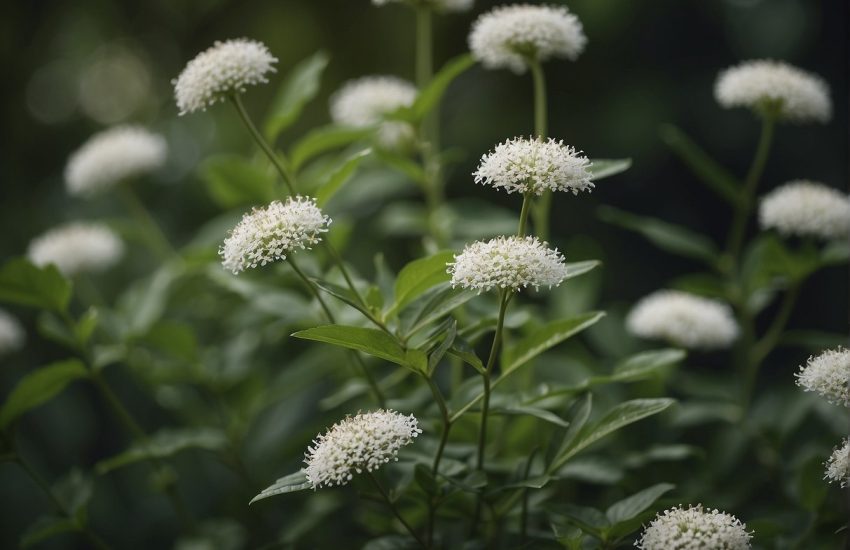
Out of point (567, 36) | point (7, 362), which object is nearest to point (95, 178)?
point (7, 362)

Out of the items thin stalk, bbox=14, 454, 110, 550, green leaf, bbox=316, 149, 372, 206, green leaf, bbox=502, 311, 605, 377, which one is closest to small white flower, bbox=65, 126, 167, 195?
thin stalk, bbox=14, 454, 110, 550

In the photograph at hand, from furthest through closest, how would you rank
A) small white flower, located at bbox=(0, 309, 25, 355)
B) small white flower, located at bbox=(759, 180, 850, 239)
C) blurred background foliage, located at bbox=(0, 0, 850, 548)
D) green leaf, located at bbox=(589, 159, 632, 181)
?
blurred background foliage, located at bbox=(0, 0, 850, 548) → small white flower, located at bbox=(0, 309, 25, 355) → small white flower, located at bbox=(759, 180, 850, 239) → green leaf, located at bbox=(589, 159, 632, 181)

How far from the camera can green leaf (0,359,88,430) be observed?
4.17 feet

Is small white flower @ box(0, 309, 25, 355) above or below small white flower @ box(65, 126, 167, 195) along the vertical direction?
below

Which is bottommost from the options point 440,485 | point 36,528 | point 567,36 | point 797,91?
point 36,528

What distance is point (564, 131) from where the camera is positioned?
99.0 inches

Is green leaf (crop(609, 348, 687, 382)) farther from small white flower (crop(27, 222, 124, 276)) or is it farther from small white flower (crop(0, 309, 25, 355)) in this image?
small white flower (crop(0, 309, 25, 355))

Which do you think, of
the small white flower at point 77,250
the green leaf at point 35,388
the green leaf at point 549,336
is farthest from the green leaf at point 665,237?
the small white flower at point 77,250

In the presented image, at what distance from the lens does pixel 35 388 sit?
1286mm

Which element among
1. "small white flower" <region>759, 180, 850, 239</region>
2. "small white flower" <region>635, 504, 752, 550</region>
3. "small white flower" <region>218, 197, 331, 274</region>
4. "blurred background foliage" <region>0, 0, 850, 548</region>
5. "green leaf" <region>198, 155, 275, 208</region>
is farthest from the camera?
"blurred background foliage" <region>0, 0, 850, 548</region>

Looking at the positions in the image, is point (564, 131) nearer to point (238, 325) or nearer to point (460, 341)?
point (238, 325)

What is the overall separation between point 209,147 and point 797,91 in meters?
2.08

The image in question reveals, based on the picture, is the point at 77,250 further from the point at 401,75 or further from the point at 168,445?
the point at 401,75

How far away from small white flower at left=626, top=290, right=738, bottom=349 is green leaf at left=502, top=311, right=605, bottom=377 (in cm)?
47
